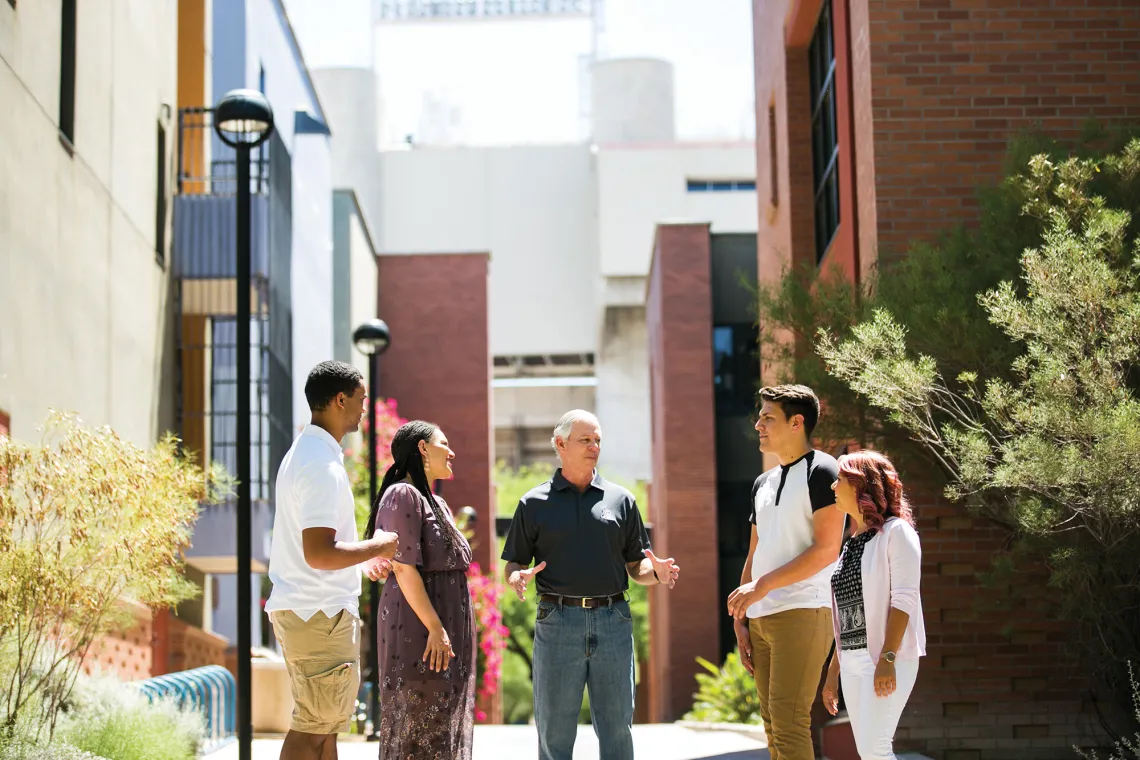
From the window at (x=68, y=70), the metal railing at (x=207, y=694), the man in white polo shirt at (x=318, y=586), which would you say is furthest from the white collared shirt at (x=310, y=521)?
the window at (x=68, y=70)

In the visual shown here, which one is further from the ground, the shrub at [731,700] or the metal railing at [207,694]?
the metal railing at [207,694]

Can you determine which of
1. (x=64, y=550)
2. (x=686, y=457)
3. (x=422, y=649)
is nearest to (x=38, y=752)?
(x=64, y=550)

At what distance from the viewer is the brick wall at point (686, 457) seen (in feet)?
86.9

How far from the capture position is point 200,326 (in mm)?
18859

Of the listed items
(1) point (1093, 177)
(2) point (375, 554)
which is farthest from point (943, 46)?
(2) point (375, 554)

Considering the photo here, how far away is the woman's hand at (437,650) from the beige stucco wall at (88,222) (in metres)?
6.31

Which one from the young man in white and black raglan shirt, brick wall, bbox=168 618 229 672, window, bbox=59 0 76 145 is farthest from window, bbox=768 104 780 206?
the young man in white and black raglan shirt

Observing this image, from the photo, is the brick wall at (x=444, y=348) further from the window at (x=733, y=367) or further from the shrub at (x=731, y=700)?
the shrub at (x=731, y=700)

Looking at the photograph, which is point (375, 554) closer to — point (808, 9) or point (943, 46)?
point (943, 46)

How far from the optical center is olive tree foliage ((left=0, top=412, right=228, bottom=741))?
8.57m

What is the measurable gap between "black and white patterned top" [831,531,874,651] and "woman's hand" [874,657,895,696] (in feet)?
0.53

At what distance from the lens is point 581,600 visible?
270 inches

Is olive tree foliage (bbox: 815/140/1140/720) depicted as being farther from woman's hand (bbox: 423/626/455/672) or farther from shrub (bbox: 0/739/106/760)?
shrub (bbox: 0/739/106/760)

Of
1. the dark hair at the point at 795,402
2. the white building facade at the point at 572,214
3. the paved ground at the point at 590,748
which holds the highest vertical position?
the white building facade at the point at 572,214
